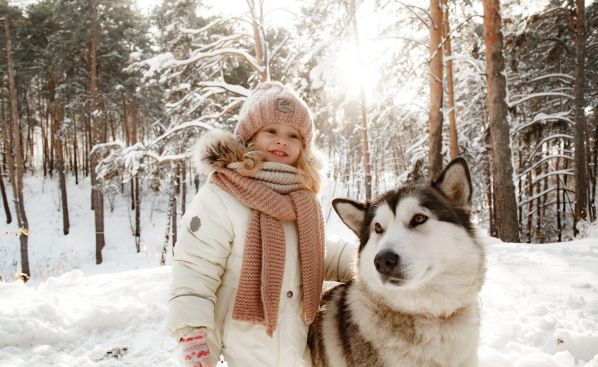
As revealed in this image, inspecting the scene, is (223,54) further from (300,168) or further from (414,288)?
(414,288)

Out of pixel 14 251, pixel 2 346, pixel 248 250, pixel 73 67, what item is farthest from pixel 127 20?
pixel 248 250

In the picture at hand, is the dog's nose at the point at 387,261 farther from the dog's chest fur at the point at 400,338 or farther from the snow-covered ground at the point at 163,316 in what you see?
the snow-covered ground at the point at 163,316

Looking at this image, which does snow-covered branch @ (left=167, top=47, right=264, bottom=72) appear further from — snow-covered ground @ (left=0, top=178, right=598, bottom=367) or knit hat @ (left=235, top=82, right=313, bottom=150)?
knit hat @ (left=235, top=82, right=313, bottom=150)

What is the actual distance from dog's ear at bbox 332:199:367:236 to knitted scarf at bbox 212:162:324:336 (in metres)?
0.15

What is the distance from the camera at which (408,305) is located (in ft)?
6.55

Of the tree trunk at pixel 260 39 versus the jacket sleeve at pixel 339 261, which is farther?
the tree trunk at pixel 260 39

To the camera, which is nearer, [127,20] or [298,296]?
[298,296]

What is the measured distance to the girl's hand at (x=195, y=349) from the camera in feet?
6.22

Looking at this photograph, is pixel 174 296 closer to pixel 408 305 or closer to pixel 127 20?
pixel 408 305

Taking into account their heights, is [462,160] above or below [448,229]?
above

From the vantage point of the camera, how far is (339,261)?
112 inches

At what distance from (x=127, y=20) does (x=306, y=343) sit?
67.1ft

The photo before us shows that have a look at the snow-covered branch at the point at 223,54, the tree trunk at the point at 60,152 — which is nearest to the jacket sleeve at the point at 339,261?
the snow-covered branch at the point at 223,54

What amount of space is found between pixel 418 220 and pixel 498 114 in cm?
618
